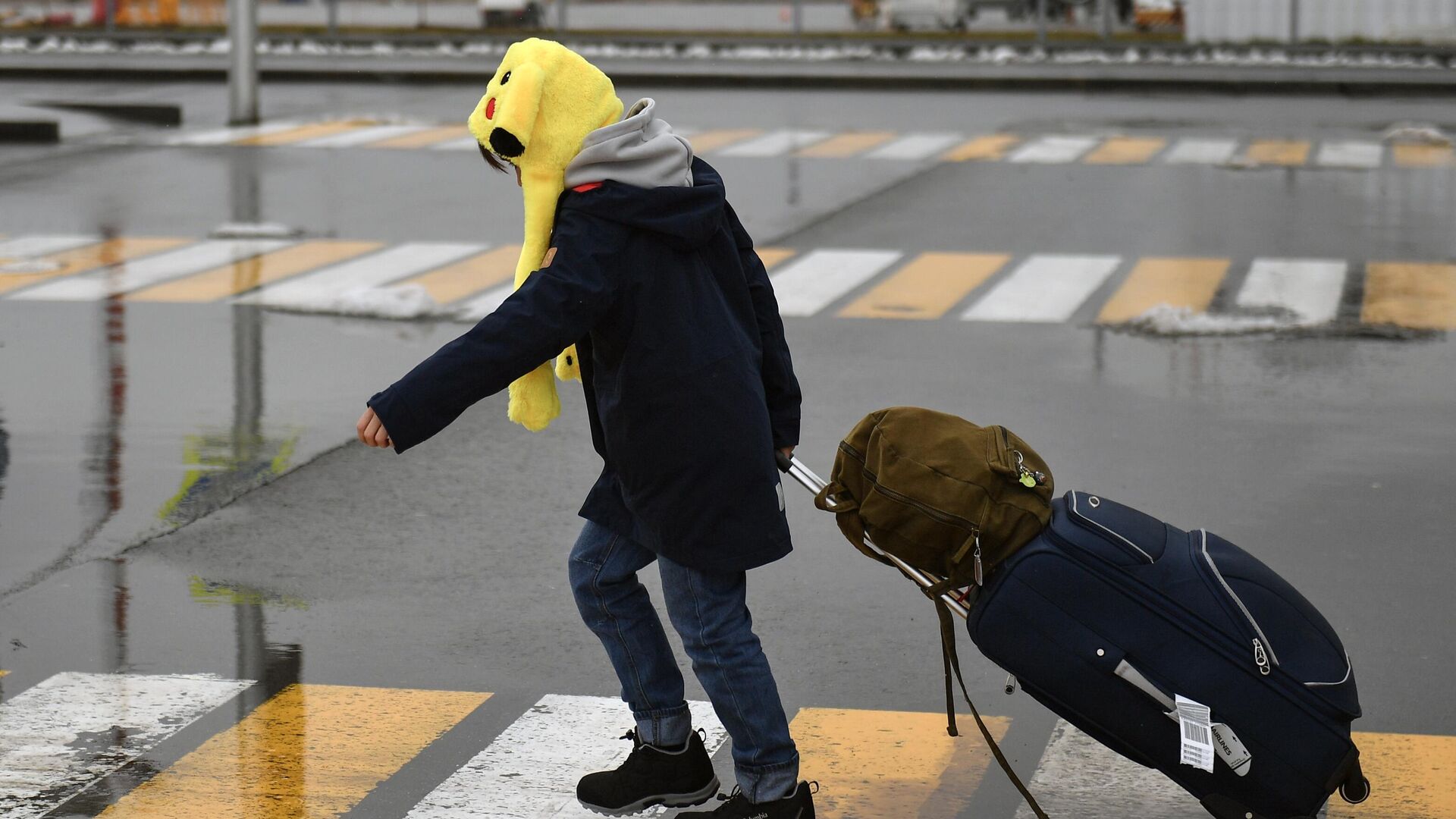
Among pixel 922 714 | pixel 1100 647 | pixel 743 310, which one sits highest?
pixel 743 310

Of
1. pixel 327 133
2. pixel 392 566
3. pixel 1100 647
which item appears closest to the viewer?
pixel 1100 647

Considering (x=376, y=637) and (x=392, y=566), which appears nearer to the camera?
(x=376, y=637)

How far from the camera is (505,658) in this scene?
5.38 m

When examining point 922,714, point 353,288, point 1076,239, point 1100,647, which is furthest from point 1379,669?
point 1076,239

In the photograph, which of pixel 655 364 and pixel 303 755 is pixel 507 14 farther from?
pixel 655 364

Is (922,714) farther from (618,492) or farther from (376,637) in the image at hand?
(376,637)

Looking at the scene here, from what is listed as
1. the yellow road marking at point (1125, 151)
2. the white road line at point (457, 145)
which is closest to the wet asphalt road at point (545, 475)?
the yellow road marking at point (1125, 151)

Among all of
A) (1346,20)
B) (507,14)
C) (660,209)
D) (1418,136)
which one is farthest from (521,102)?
(507,14)

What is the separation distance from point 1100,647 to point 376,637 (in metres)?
2.45

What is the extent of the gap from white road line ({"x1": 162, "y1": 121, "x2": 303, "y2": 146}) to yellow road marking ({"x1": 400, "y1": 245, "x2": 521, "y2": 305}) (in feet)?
24.6

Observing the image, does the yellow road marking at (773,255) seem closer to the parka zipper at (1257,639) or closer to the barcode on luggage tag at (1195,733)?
the parka zipper at (1257,639)

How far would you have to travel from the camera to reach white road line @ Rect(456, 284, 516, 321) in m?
10.7

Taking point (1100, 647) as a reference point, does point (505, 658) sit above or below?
below

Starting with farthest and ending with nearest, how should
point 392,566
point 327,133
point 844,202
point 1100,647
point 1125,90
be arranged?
1. point 1125,90
2. point 327,133
3. point 844,202
4. point 392,566
5. point 1100,647
